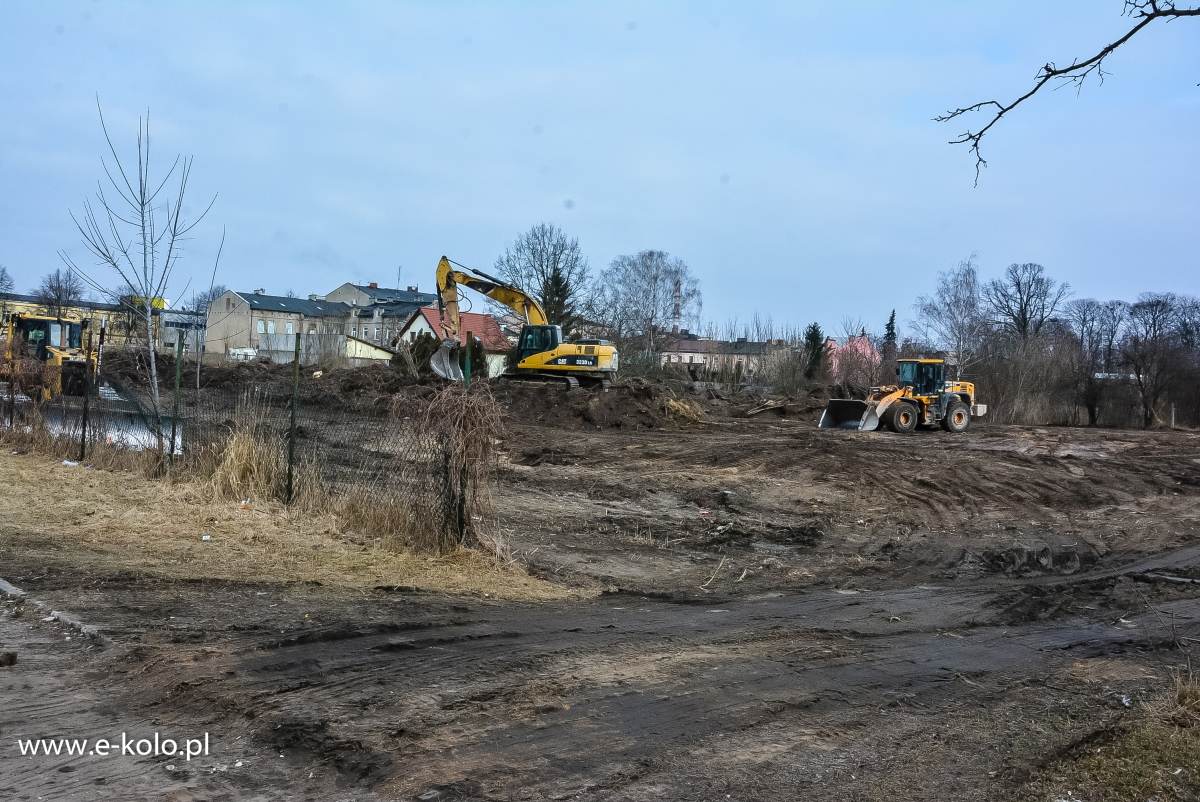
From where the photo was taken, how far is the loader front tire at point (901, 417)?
3108 cm

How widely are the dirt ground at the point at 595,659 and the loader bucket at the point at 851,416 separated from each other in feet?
56.1

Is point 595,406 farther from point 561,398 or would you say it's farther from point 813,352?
point 813,352

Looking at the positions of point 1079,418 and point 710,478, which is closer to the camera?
point 710,478

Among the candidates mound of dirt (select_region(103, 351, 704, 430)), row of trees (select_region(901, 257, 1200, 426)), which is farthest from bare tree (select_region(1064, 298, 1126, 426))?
mound of dirt (select_region(103, 351, 704, 430))

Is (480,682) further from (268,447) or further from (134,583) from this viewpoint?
(268,447)

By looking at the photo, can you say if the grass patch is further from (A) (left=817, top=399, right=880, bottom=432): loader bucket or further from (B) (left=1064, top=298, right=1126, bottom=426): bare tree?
(B) (left=1064, top=298, right=1126, bottom=426): bare tree

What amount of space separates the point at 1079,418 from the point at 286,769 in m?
49.1

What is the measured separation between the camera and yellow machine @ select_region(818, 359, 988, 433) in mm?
31250

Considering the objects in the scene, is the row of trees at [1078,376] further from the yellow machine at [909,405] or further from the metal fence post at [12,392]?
the metal fence post at [12,392]

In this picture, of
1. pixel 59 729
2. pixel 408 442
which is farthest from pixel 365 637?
pixel 408 442

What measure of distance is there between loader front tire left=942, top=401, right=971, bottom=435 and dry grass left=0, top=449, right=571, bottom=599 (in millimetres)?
27158

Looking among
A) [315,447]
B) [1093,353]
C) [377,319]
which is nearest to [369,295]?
[377,319]

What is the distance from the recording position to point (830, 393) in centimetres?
4531

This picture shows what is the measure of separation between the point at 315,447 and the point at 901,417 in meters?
23.1
